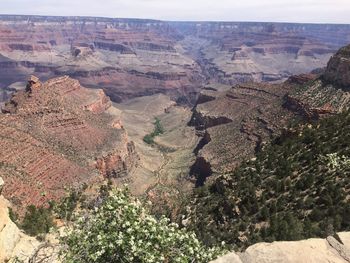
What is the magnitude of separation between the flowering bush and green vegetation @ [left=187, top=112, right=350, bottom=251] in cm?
1393

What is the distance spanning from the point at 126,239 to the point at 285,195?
90.8 feet

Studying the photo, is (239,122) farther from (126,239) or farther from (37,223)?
(126,239)

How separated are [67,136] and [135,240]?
3446 inches

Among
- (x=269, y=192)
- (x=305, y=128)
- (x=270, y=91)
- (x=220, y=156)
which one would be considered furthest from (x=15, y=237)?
(x=270, y=91)

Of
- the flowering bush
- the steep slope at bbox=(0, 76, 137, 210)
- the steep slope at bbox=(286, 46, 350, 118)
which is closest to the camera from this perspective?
the flowering bush

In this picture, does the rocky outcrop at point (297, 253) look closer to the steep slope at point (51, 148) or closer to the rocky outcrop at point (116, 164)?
the steep slope at point (51, 148)

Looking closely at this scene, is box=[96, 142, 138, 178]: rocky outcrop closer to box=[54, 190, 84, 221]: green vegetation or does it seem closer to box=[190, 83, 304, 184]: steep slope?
box=[190, 83, 304, 184]: steep slope

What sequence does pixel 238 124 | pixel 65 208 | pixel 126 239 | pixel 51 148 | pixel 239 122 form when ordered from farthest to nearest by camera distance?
pixel 239 122 < pixel 238 124 < pixel 51 148 < pixel 65 208 < pixel 126 239

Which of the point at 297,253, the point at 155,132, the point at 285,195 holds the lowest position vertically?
the point at 155,132

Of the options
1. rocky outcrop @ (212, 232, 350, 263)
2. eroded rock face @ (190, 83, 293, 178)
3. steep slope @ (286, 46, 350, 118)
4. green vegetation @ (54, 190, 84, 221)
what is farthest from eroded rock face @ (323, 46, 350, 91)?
rocky outcrop @ (212, 232, 350, 263)

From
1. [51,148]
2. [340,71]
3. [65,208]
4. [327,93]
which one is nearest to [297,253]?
[65,208]

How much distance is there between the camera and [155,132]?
16850 centimetres

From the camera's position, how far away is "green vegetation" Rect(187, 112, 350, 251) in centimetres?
3602

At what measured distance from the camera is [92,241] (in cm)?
1922
